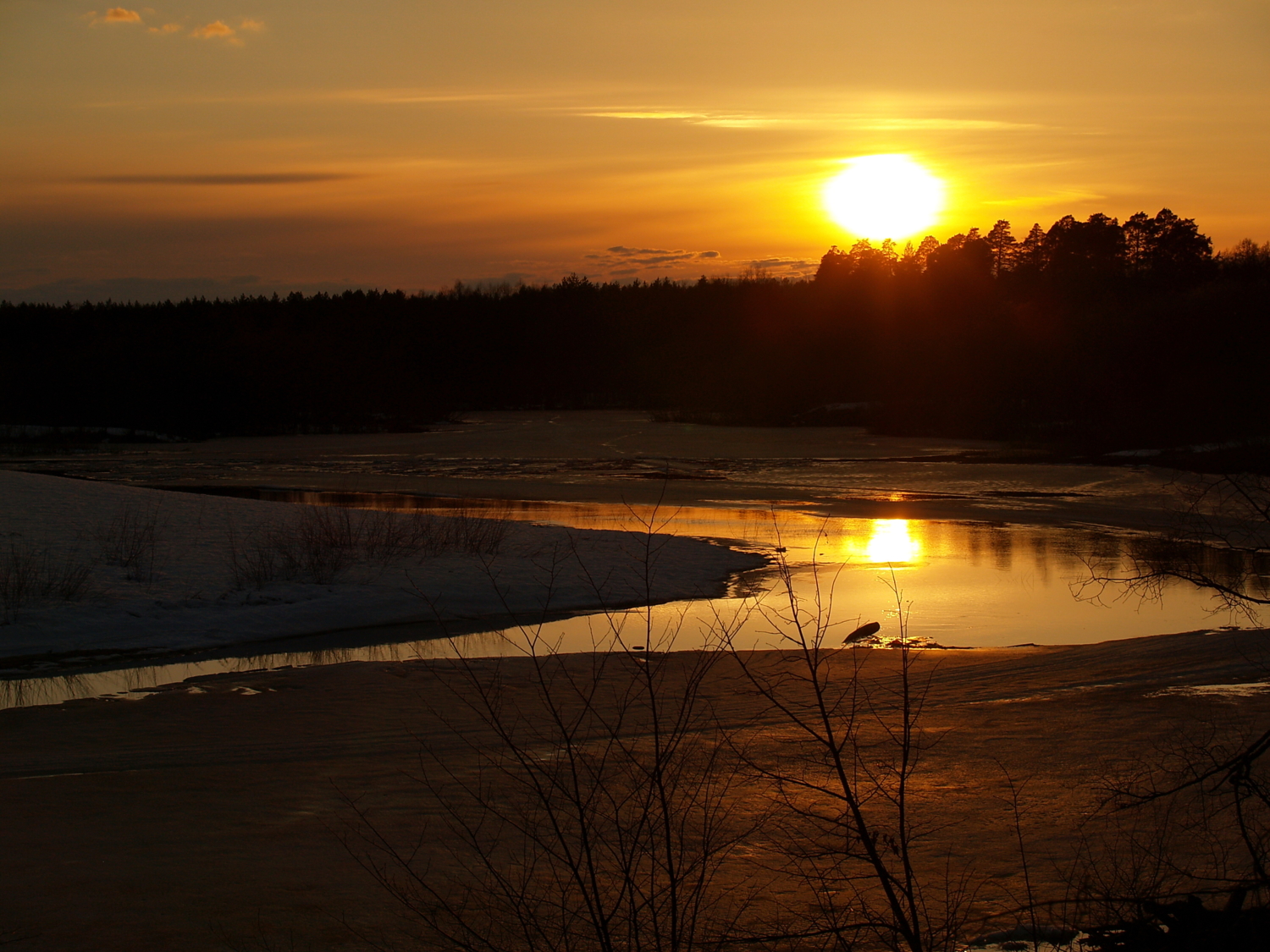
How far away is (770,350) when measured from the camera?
101625 mm

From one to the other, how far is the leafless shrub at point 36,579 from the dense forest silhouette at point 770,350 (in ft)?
130

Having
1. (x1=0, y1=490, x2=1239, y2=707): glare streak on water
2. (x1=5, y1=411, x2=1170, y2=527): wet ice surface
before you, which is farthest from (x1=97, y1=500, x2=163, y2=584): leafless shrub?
(x1=5, y1=411, x2=1170, y2=527): wet ice surface

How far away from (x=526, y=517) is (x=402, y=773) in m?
17.3

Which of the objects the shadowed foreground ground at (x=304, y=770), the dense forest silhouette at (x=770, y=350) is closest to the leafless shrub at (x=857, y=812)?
the shadowed foreground ground at (x=304, y=770)

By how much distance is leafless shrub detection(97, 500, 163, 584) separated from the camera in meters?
14.1

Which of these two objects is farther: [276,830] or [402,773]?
[402,773]

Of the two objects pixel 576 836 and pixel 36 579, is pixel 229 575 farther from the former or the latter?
pixel 576 836

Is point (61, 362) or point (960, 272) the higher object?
point (960, 272)

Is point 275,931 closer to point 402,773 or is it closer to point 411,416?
point 402,773

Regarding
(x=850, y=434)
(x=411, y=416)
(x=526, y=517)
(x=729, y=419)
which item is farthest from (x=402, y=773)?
(x=411, y=416)

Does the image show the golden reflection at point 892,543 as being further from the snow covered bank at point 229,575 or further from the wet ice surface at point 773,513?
the snow covered bank at point 229,575

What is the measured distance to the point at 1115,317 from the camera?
55688mm

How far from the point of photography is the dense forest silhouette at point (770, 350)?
2028 inches

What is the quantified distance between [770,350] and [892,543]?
272 ft
